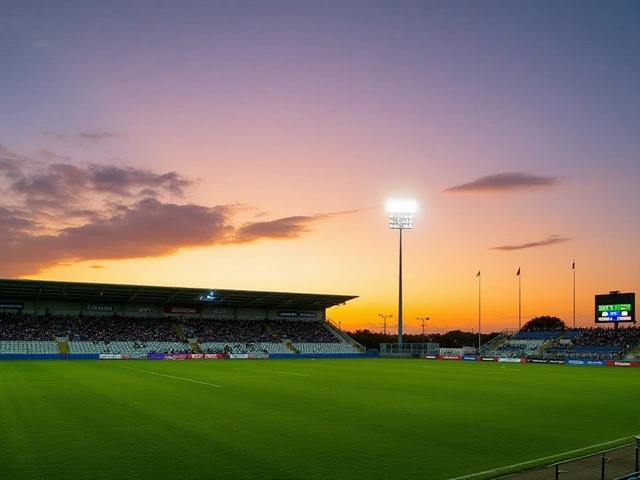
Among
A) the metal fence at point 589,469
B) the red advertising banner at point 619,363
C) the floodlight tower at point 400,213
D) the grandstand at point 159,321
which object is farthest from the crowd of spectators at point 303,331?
the metal fence at point 589,469

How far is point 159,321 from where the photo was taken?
249ft

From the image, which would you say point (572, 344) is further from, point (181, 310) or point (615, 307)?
point (181, 310)

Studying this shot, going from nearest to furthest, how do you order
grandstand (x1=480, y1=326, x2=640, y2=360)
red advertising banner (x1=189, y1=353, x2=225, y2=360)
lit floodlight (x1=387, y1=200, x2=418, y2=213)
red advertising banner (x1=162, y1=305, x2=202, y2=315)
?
grandstand (x1=480, y1=326, x2=640, y2=360)
red advertising banner (x1=189, y1=353, x2=225, y2=360)
lit floodlight (x1=387, y1=200, x2=418, y2=213)
red advertising banner (x1=162, y1=305, x2=202, y2=315)

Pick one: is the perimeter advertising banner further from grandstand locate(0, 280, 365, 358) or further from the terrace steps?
the terrace steps

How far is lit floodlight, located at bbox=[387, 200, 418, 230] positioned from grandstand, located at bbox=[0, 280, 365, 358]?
1669 centimetres

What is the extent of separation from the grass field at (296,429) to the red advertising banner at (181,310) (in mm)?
49935

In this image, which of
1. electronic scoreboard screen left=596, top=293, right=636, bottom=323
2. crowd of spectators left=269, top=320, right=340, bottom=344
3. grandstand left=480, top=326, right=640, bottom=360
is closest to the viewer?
grandstand left=480, top=326, right=640, bottom=360

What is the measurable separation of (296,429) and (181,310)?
65769 mm

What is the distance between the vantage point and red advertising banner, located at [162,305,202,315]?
78.3 meters

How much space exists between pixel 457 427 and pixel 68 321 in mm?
62309

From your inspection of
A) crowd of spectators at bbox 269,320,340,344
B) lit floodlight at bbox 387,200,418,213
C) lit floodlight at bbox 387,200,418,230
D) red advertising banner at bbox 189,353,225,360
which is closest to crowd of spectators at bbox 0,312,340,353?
crowd of spectators at bbox 269,320,340,344

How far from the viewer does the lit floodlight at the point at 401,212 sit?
6900 cm

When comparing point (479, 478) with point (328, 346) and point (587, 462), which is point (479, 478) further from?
point (328, 346)

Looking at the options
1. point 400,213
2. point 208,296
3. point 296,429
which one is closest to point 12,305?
point 208,296
